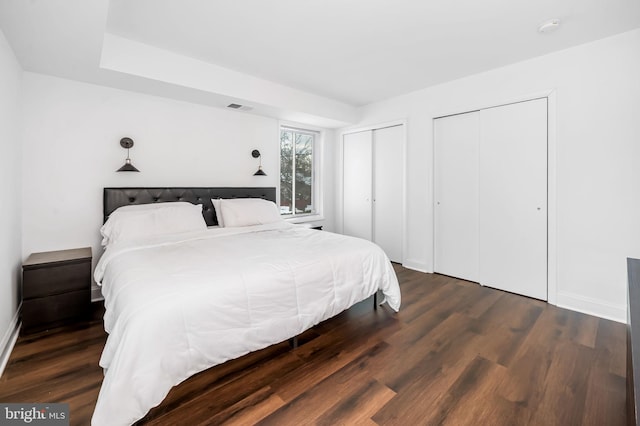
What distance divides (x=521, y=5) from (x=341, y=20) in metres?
1.33

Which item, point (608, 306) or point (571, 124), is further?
point (571, 124)

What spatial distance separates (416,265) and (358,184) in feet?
5.51

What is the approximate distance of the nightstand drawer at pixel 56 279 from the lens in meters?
2.28

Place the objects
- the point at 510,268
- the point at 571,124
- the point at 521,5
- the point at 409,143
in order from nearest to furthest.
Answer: the point at 521,5, the point at 571,124, the point at 510,268, the point at 409,143

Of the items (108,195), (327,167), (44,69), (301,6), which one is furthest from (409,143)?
(44,69)

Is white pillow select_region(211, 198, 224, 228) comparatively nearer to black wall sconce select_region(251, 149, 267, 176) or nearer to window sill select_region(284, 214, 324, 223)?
black wall sconce select_region(251, 149, 267, 176)

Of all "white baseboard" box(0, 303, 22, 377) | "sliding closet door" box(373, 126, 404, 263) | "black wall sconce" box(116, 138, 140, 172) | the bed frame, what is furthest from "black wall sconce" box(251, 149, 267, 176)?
"white baseboard" box(0, 303, 22, 377)

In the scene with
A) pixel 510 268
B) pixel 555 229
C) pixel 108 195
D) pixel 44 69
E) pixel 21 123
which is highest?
pixel 44 69

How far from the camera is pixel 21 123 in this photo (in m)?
2.54

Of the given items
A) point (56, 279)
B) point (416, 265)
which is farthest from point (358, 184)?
point (56, 279)

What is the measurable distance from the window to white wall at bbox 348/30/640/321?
2.97 metres

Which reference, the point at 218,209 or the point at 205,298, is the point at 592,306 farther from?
the point at 218,209

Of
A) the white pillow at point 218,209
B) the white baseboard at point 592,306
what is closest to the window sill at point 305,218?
the white pillow at point 218,209

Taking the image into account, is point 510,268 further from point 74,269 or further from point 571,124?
point 74,269
